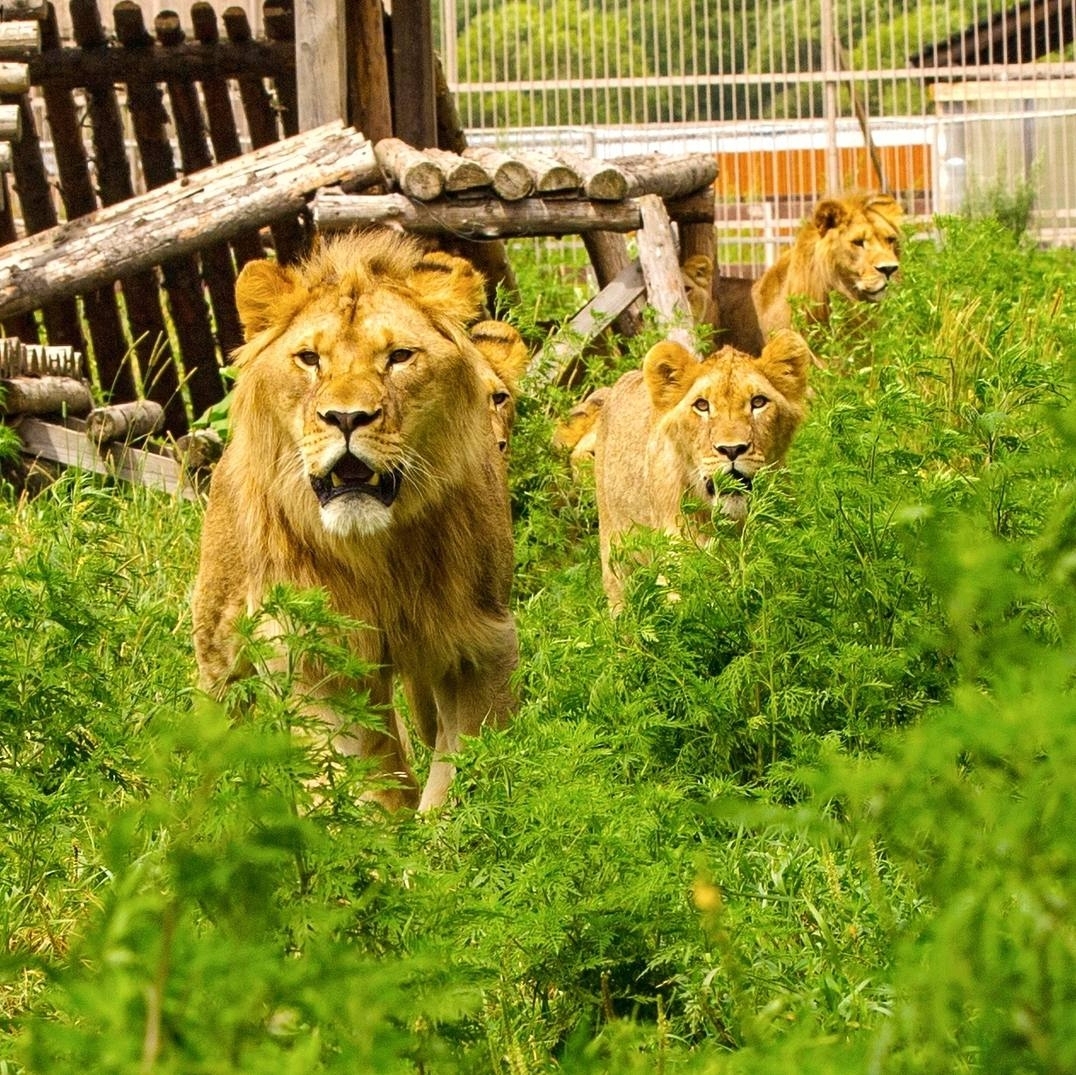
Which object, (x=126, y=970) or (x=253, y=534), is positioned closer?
(x=126, y=970)

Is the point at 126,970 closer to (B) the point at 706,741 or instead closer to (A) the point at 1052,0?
(B) the point at 706,741

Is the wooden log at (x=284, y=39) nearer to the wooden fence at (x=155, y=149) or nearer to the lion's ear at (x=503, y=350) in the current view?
the wooden fence at (x=155, y=149)

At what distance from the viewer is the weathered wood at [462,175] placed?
7.85 meters

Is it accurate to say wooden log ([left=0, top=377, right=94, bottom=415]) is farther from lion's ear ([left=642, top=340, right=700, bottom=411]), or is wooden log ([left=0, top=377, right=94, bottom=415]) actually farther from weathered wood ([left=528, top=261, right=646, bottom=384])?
lion's ear ([left=642, top=340, right=700, bottom=411])

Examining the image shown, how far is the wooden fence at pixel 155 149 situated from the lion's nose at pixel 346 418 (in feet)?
16.7

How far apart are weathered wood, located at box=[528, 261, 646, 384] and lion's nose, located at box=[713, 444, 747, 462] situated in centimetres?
170

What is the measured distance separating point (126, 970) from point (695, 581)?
2.90 metres

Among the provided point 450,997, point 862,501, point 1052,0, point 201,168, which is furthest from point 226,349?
point 1052,0

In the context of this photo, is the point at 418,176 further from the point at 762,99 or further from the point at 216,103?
the point at 762,99

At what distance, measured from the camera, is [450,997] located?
7.53 feet

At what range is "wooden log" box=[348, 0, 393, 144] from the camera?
8859 mm

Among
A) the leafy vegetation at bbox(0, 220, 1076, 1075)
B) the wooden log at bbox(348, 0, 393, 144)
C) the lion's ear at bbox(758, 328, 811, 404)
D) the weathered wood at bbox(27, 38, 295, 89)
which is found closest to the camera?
the leafy vegetation at bbox(0, 220, 1076, 1075)

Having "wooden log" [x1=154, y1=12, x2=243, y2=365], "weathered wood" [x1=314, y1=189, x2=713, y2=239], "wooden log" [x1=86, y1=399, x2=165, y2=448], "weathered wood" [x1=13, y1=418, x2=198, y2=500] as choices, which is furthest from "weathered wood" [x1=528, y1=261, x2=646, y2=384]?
A: "wooden log" [x1=154, y1=12, x2=243, y2=365]

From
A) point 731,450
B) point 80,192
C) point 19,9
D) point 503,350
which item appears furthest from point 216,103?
point 731,450
